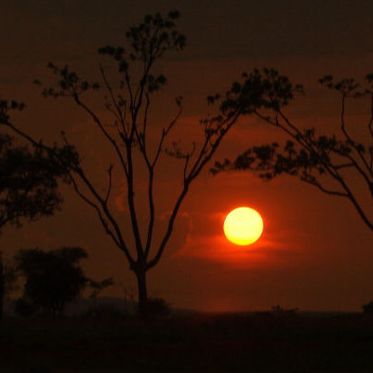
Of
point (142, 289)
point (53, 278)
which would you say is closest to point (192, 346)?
point (142, 289)

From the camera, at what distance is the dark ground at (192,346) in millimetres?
31266

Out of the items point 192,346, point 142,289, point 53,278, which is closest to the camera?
point 192,346

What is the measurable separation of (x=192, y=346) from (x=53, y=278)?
127 ft

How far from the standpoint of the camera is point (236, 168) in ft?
173

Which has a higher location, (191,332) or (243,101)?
(243,101)

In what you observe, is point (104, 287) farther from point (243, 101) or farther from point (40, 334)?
point (40, 334)

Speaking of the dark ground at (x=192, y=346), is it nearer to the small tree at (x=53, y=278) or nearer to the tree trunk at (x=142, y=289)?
the tree trunk at (x=142, y=289)

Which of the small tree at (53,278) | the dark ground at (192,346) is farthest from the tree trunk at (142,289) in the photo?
the small tree at (53,278)

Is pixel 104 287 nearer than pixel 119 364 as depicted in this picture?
No

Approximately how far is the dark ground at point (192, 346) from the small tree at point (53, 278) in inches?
1178

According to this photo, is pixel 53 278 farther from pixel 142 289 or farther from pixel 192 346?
pixel 192 346

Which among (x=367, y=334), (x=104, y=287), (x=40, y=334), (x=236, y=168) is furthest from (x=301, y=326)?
(x=104, y=287)

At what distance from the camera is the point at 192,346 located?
34.8 meters

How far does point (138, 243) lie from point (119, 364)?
1648cm
